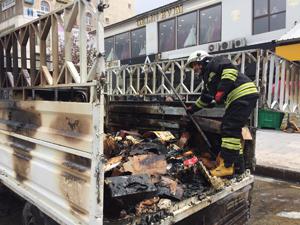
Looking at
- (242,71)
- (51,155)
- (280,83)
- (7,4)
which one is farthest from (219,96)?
(280,83)

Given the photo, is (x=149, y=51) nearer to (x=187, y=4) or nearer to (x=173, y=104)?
(x=187, y=4)

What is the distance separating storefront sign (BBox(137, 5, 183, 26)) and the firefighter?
1241cm

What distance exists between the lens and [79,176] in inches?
82.1

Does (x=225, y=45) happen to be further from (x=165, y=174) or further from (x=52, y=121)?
(x=52, y=121)

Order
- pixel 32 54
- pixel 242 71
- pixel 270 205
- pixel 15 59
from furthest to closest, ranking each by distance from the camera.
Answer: pixel 242 71 → pixel 270 205 → pixel 15 59 → pixel 32 54

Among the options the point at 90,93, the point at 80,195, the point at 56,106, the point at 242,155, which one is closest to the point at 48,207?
the point at 80,195

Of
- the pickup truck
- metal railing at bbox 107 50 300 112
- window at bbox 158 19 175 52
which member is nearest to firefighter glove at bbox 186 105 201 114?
the pickup truck

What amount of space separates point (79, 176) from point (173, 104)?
78.0 inches

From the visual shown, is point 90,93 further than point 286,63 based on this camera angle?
No

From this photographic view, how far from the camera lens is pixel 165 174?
2904mm

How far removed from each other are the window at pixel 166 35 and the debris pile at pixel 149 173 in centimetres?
1269

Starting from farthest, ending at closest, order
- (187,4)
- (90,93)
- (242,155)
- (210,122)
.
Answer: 1. (187,4)
2. (210,122)
3. (242,155)
4. (90,93)

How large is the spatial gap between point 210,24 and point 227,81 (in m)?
11.7

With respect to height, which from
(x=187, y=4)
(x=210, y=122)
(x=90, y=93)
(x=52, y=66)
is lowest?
(x=210, y=122)
